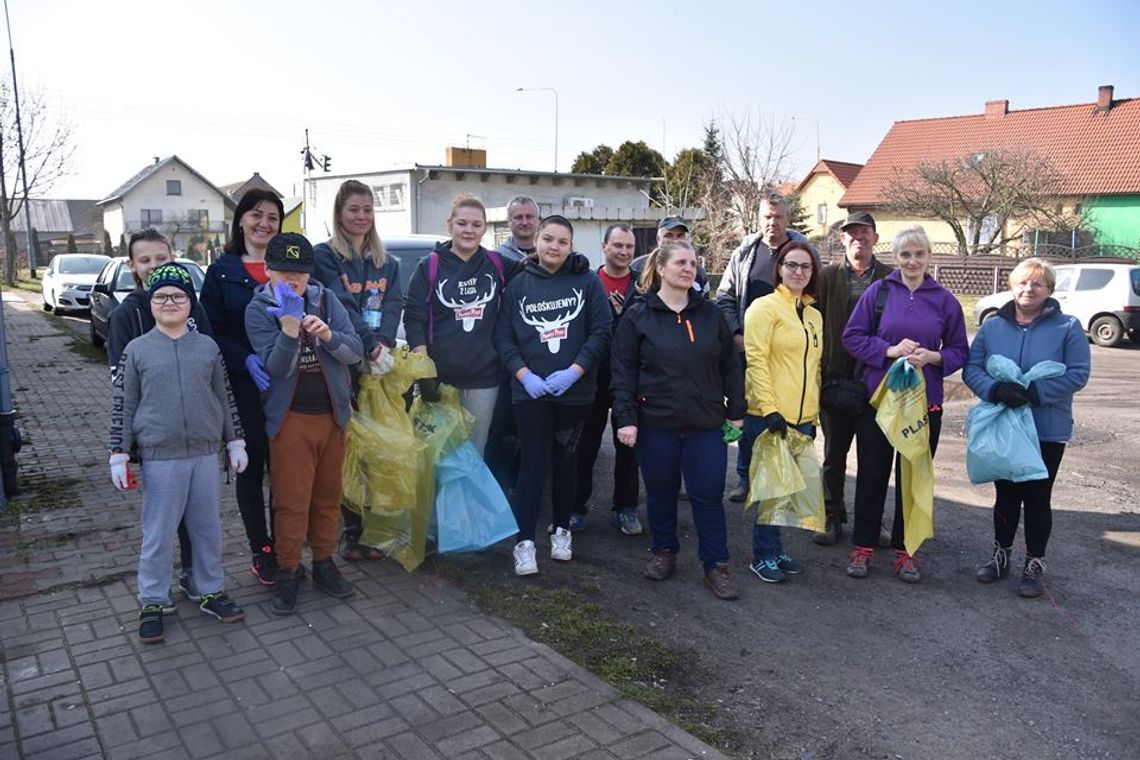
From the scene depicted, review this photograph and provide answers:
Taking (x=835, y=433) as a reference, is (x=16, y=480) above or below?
below

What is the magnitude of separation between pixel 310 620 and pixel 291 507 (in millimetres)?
550

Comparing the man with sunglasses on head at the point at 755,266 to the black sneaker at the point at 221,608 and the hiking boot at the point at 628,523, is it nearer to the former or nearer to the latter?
the hiking boot at the point at 628,523

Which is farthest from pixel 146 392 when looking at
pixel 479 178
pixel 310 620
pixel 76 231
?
pixel 76 231

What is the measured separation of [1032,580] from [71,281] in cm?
2400

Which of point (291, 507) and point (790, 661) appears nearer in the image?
point (790, 661)

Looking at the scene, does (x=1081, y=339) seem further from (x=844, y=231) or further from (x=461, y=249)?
(x=461, y=249)

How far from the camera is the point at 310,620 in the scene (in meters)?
4.21

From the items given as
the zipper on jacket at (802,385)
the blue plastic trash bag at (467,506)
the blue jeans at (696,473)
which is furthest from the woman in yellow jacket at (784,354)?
the blue plastic trash bag at (467,506)

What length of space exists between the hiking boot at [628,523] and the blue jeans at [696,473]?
35.7 inches

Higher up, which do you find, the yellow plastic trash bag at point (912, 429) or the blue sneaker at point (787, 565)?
the yellow plastic trash bag at point (912, 429)

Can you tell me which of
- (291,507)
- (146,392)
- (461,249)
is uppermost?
(461,249)

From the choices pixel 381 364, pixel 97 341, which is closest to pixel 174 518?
pixel 381 364

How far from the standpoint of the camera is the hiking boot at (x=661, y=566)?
4.84m

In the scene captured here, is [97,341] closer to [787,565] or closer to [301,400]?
[301,400]
